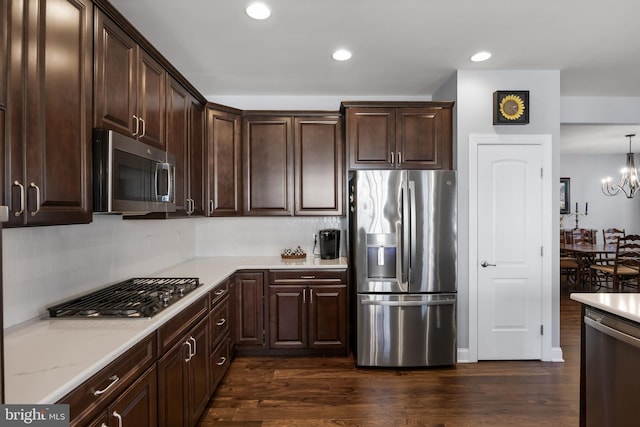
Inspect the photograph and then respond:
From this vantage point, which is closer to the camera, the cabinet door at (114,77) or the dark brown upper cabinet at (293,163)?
the cabinet door at (114,77)

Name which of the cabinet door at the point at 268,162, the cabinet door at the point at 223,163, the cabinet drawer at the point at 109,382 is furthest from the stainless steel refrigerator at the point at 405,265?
the cabinet drawer at the point at 109,382

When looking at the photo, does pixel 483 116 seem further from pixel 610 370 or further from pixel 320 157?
pixel 610 370

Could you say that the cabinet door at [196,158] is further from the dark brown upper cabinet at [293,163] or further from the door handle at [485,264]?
Result: the door handle at [485,264]

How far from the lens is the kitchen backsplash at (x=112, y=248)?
1.60m

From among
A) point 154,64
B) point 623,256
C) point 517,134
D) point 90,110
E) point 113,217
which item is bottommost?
point 623,256

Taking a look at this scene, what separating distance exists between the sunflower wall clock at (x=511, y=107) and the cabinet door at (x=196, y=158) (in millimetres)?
2703

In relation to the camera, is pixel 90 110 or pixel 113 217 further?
pixel 113 217

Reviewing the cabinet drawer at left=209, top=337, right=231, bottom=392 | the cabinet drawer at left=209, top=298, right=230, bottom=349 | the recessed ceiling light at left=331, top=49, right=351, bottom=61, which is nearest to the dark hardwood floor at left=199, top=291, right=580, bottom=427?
the cabinet drawer at left=209, top=337, right=231, bottom=392

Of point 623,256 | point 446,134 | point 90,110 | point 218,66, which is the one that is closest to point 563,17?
point 446,134

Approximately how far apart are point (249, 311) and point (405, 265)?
5.01 ft

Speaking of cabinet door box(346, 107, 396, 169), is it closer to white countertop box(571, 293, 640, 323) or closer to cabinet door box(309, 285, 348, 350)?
cabinet door box(309, 285, 348, 350)

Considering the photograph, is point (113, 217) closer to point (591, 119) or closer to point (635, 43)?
point (635, 43)

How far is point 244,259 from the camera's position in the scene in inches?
146

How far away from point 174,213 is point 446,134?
2.52 metres
